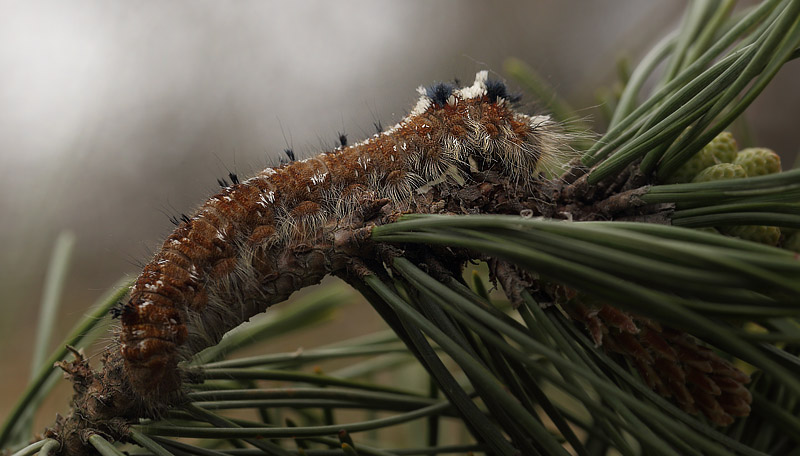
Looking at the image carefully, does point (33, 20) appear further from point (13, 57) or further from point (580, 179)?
point (580, 179)

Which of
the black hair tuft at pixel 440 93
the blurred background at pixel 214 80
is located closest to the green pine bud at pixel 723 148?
the black hair tuft at pixel 440 93

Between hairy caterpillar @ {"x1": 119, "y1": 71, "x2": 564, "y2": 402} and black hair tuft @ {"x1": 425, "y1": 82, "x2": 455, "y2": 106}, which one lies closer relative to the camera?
hairy caterpillar @ {"x1": 119, "y1": 71, "x2": 564, "y2": 402}

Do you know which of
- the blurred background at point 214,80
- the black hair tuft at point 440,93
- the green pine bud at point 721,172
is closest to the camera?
the green pine bud at point 721,172

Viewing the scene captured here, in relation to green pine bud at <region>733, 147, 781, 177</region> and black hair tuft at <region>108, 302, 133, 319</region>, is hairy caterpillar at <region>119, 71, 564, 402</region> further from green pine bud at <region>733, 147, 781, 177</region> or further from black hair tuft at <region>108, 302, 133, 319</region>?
green pine bud at <region>733, 147, 781, 177</region>

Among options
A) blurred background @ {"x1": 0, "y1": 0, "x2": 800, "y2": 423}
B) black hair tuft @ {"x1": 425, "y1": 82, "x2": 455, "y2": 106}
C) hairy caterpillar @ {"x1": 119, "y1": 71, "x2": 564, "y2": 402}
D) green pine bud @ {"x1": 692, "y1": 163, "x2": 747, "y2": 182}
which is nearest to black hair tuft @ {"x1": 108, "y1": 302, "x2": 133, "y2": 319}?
hairy caterpillar @ {"x1": 119, "y1": 71, "x2": 564, "y2": 402}

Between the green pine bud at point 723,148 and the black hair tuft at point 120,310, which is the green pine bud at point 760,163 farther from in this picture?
the black hair tuft at point 120,310

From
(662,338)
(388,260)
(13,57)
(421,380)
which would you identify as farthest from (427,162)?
(13,57)
